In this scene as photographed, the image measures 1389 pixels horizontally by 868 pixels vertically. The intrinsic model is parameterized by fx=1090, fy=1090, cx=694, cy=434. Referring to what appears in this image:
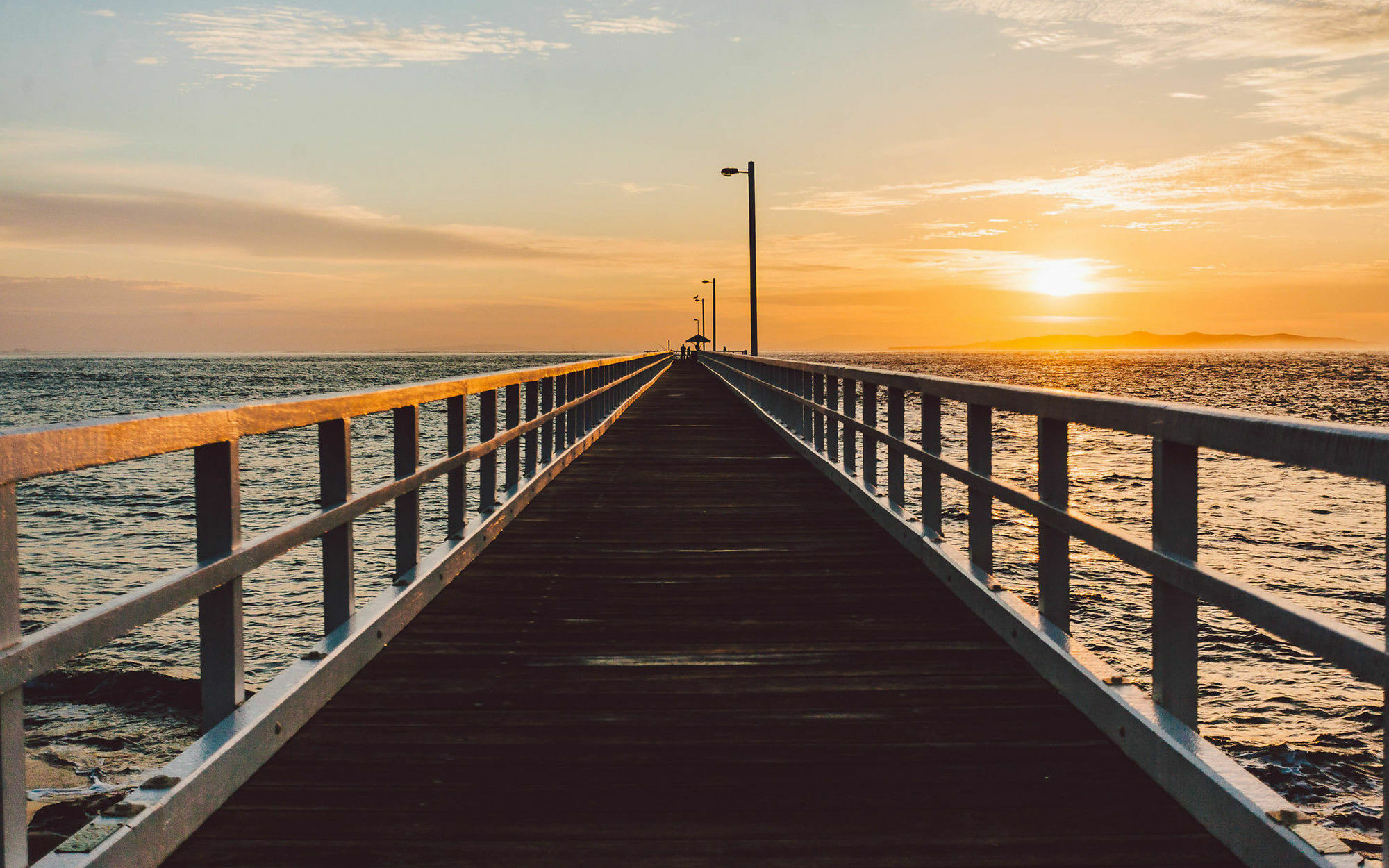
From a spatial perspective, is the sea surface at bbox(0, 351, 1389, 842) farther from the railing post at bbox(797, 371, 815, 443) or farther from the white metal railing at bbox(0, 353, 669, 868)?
the railing post at bbox(797, 371, 815, 443)

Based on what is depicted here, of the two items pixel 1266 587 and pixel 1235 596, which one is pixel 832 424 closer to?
pixel 1235 596

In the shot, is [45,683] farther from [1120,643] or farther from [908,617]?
[1120,643]

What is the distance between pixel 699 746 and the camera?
3916 mm

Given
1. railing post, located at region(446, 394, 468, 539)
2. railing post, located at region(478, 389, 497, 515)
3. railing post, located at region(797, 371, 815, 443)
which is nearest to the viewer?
railing post, located at region(446, 394, 468, 539)

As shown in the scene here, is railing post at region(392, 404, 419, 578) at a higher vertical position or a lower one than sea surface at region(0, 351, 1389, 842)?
higher

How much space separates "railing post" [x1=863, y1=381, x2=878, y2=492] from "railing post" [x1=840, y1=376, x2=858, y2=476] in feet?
2.09

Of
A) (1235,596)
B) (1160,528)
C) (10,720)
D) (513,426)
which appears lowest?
(10,720)

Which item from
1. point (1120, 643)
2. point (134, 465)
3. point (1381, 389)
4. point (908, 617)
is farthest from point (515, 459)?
point (1381, 389)

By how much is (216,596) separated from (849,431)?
7.88 m

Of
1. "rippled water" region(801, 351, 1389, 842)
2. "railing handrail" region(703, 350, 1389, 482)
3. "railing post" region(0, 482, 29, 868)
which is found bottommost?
"rippled water" region(801, 351, 1389, 842)

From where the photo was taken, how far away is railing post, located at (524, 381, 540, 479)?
9719 millimetres

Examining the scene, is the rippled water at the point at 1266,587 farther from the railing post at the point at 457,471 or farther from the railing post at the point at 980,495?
the railing post at the point at 457,471

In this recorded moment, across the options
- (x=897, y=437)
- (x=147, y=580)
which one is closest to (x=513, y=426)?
(x=897, y=437)

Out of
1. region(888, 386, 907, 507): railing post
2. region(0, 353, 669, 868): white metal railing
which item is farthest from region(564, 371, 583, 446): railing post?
region(0, 353, 669, 868): white metal railing
